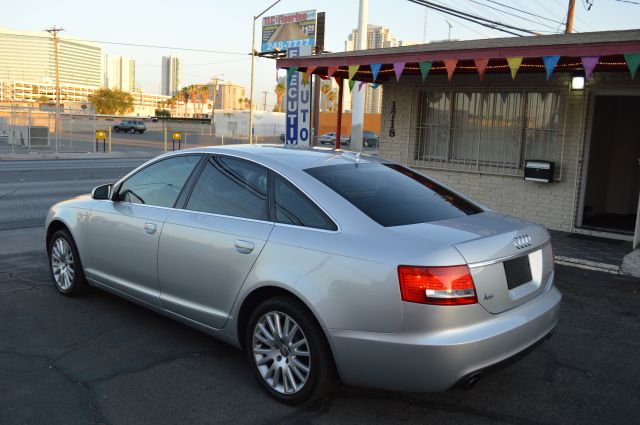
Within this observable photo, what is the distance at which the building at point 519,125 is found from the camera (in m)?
9.41

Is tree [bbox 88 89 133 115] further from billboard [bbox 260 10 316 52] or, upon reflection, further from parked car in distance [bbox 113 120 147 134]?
billboard [bbox 260 10 316 52]

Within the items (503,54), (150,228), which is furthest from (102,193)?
(503,54)

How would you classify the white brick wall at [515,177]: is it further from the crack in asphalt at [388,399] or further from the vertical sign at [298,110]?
the crack in asphalt at [388,399]

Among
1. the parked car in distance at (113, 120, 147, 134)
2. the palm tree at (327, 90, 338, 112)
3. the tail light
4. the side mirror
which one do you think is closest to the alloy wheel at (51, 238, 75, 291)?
the side mirror

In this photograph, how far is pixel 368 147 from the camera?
52344 millimetres

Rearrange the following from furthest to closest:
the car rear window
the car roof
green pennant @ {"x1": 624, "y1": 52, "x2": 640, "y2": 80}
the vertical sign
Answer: the vertical sign < green pennant @ {"x1": 624, "y1": 52, "x2": 640, "y2": 80} < the car roof < the car rear window

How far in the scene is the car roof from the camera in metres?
4.20

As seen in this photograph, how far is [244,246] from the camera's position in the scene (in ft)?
12.7

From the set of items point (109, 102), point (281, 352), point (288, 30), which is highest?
point (288, 30)

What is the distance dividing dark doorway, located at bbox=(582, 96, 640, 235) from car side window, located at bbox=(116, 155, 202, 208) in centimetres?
883

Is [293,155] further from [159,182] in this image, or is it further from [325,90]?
[325,90]

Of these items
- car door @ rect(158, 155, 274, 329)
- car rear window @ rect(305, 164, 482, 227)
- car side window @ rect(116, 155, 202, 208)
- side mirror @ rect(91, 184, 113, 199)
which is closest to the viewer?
car rear window @ rect(305, 164, 482, 227)

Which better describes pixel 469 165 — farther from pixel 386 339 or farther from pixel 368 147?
pixel 368 147

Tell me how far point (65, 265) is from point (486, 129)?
788cm
